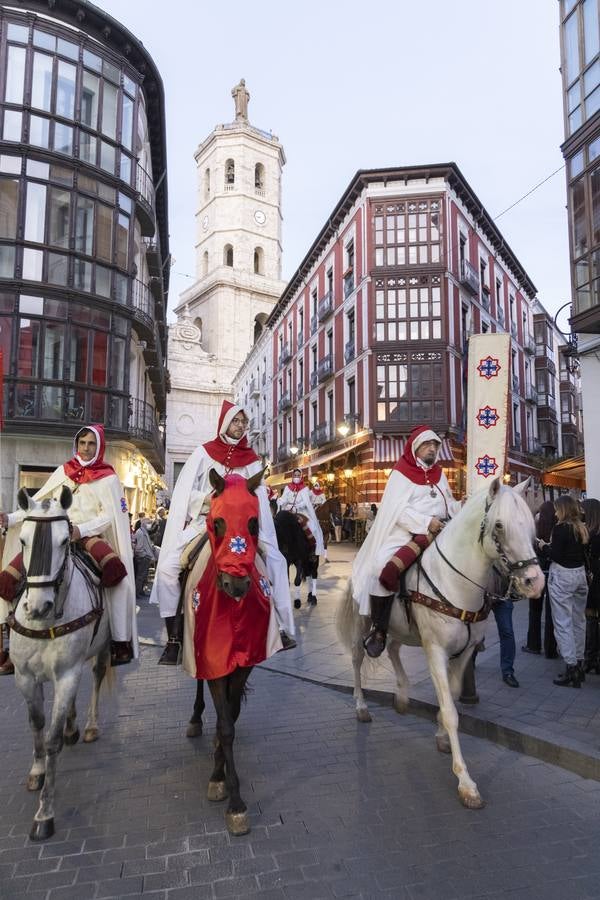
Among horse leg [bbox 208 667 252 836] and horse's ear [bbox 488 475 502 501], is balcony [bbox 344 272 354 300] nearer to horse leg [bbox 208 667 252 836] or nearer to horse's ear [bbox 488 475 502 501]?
horse's ear [bbox 488 475 502 501]

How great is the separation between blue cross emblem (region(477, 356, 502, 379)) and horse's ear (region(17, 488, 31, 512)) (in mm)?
6472

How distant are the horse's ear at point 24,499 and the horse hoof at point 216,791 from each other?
220 centimetres

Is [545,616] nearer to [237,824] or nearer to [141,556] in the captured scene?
[237,824]

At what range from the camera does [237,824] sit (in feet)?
11.2

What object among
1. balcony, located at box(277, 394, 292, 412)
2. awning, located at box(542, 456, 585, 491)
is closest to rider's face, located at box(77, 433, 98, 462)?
awning, located at box(542, 456, 585, 491)

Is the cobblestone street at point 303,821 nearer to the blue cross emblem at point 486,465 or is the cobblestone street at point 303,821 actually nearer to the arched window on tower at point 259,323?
the blue cross emblem at point 486,465

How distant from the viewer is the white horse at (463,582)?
3.60 meters

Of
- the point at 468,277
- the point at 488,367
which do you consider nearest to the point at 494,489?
the point at 488,367

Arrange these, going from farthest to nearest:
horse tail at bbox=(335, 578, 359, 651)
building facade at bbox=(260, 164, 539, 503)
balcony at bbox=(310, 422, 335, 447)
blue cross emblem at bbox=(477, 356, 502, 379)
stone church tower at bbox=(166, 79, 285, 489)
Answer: stone church tower at bbox=(166, 79, 285, 489) → balcony at bbox=(310, 422, 335, 447) → building facade at bbox=(260, 164, 539, 503) → blue cross emblem at bbox=(477, 356, 502, 379) → horse tail at bbox=(335, 578, 359, 651)

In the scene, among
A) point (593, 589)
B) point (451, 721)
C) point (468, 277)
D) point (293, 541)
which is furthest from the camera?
point (468, 277)

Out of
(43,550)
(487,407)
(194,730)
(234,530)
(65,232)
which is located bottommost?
(194,730)

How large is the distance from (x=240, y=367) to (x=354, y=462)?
117 ft

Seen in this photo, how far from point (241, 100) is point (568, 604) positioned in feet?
267

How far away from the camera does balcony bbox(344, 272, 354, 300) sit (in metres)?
32.1
